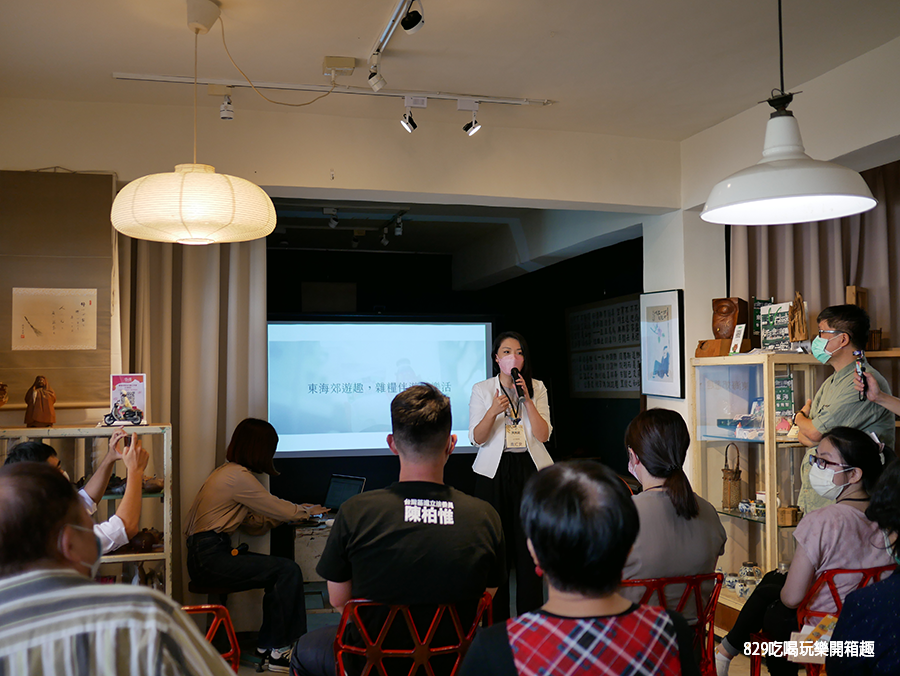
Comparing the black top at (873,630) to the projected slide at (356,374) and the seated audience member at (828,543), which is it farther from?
the projected slide at (356,374)

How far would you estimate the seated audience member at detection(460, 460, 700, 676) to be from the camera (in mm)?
1077

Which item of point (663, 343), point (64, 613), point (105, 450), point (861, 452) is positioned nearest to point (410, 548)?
point (64, 613)

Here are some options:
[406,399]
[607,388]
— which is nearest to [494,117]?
Answer: [406,399]

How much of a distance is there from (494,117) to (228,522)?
2.48 m

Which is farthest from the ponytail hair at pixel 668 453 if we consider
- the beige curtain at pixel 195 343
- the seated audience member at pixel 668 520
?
the beige curtain at pixel 195 343

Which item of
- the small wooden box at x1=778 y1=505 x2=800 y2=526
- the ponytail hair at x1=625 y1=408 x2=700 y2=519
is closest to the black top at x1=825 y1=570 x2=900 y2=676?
the ponytail hair at x1=625 y1=408 x2=700 y2=519

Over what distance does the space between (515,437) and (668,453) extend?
4.67 feet

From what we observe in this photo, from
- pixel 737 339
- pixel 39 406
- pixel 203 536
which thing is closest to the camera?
pixel 39 406

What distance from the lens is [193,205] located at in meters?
2.42

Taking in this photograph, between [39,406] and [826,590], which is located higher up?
[39,406]

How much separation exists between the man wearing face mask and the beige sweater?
8.49 ft

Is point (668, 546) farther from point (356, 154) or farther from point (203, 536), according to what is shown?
point (356, 154)

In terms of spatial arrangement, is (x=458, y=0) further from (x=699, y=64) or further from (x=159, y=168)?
(x=159, y=168)

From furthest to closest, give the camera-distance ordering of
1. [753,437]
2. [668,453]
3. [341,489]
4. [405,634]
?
1. [341,489]
2. [753,437]
3. [668,453]
4. [405,634]
